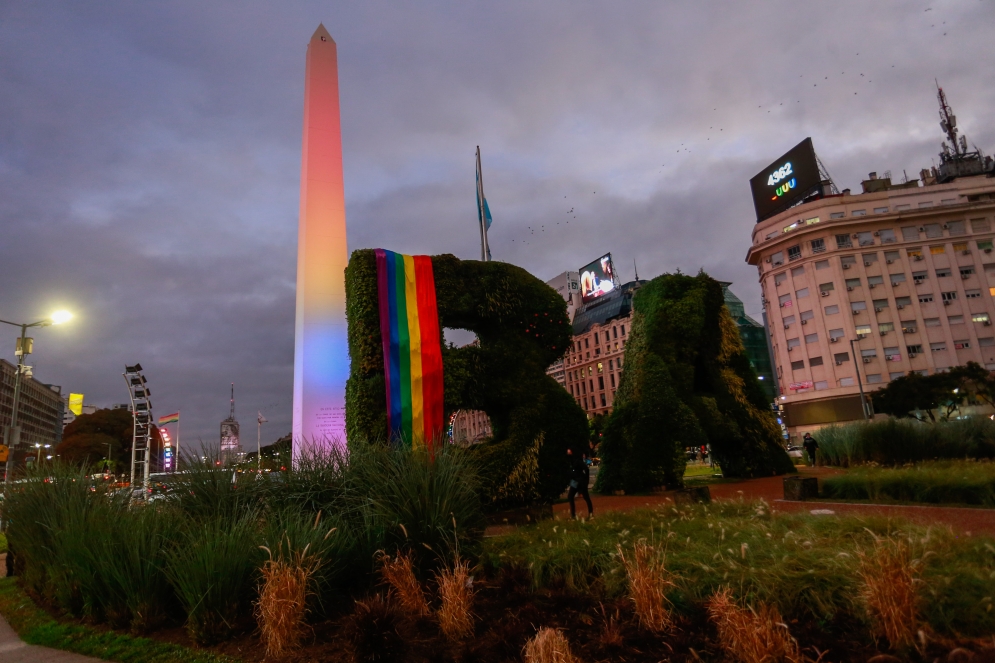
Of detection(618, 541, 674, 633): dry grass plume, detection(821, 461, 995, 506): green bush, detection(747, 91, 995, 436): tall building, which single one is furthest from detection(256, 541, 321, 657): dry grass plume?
detection(747, 91, 995, 436): tall building

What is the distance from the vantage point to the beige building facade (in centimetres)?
5550

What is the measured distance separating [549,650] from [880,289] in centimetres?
6690

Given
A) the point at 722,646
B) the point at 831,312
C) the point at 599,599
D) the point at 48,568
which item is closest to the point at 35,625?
the point at 48,568

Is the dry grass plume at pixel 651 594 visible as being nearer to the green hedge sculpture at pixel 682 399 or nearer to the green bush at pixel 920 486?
the green bush at pixel 920 486

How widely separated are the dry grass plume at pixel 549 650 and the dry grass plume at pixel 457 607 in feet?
3.61

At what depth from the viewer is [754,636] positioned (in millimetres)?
3324

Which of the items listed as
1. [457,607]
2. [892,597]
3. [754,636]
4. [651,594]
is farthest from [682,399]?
[754,636]

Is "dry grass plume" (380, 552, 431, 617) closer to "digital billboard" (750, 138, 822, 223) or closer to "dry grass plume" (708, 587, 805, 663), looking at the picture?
"dry grass plume" (708, 587, 805, 663)

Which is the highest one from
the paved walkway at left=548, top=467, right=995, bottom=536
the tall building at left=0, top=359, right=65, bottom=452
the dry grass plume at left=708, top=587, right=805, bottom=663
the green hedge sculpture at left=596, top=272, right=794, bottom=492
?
the tall building at left=0, top=359, right=65, bottom=452

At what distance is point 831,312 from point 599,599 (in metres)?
63.1

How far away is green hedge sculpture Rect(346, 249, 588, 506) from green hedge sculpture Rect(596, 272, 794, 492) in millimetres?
3740

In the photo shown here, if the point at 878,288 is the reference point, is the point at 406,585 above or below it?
below

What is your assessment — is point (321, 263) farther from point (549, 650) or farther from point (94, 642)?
point (549, 650)

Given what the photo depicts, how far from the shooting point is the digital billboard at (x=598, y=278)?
247ft
